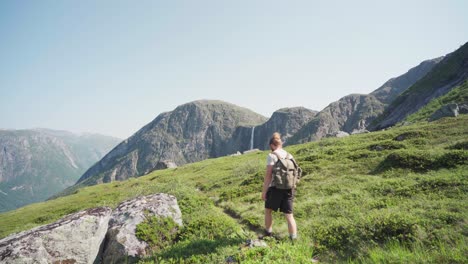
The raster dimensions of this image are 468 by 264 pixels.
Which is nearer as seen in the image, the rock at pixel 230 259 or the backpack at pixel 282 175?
the rock at pixel 230 259

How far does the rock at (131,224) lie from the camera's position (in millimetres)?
11245

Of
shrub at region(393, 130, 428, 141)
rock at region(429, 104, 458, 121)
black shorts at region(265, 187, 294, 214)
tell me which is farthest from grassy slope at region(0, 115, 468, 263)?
rock at region(429, 104, 458, 121)

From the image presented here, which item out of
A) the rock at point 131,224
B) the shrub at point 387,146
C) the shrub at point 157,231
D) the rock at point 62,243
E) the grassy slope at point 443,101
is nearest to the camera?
the rock at point 62,243

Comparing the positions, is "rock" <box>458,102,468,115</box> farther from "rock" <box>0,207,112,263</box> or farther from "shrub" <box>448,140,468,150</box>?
"rock" <box>0,207,112,263</box>

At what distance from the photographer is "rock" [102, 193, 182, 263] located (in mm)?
11245

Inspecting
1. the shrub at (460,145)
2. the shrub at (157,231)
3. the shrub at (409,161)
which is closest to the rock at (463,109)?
the shrub at (460,145)

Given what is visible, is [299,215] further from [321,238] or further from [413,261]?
[413,261]

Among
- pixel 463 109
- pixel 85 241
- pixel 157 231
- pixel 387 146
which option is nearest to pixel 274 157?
pixel 157 231

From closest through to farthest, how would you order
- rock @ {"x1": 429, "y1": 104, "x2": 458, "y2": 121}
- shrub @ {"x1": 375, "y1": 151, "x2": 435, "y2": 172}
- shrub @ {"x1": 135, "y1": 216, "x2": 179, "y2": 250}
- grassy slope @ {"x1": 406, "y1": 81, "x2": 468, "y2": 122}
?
shrub @ {"x1": 135, "y1": 216, "x2": 179, "y2": 250} → shrub @ {"x1": 375, "y1": 151, "x2": 435, "y2": 172} → rock @ {"x1": 429, "y1": 104, "x2": 458, "y2": 121} → grassy slope @ {"x1": 406, "y1": 81, "x2": 468, "y2": 122}

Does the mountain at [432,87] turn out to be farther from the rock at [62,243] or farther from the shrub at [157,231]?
the rock at [62,243]

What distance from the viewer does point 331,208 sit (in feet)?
48.1

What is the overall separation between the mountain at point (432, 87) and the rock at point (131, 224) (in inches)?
3021

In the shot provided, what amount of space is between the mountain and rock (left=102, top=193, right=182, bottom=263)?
76.7 m

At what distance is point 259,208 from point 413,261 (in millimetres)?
11181
